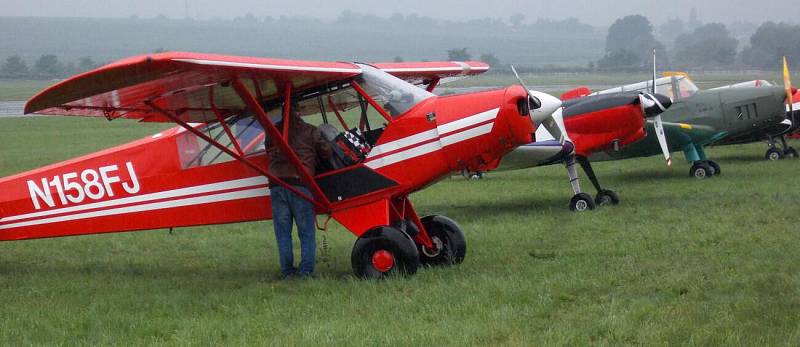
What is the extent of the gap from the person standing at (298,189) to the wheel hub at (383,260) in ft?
2.28

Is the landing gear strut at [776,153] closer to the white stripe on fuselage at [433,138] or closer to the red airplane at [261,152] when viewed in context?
the red airplane at [261,152]

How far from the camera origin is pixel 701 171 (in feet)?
59.2

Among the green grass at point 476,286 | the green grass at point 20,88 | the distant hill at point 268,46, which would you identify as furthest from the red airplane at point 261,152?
the distant hill at point 268,46

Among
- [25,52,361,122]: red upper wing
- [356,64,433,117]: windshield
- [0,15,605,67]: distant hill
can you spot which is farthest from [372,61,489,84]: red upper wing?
[0,15,605,67]: distant hill

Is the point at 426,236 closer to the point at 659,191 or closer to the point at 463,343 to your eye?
the point at 463,343

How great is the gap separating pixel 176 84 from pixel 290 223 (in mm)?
1708

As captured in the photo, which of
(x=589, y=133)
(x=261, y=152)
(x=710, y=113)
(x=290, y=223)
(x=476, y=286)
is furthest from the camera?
(x=710, y=113)

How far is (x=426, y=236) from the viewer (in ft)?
31.3

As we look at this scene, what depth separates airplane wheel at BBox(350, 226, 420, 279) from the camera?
882 centimetres

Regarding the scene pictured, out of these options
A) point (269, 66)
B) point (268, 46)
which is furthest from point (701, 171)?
point (268, 46)

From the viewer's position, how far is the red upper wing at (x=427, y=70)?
424 inches

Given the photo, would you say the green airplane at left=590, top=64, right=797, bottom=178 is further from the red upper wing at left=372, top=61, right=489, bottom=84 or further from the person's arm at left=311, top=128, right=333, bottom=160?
the person's arm at left=311, top=128, right=333, bottom=160

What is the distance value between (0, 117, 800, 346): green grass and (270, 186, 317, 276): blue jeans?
0.20 m

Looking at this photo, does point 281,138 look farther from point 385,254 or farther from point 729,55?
point 729,55
